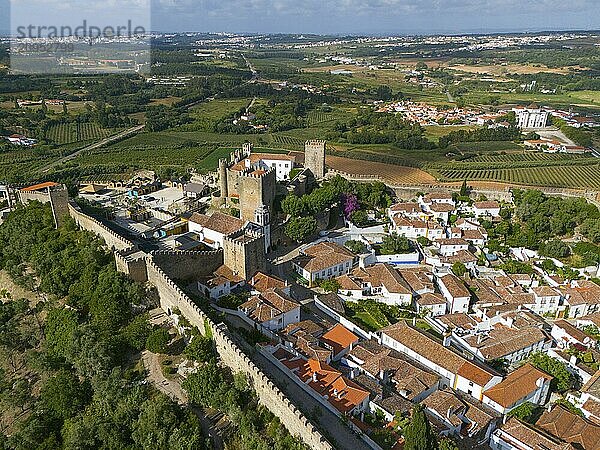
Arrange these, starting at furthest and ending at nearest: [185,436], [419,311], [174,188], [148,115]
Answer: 1. [148,115]
2. [174,188]
3. [419,311]
4. [185,436]

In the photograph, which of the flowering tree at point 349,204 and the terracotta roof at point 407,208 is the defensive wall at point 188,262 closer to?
the flowering tree at point 349,204

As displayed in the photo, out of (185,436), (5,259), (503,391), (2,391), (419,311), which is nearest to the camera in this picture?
A: (185,436)

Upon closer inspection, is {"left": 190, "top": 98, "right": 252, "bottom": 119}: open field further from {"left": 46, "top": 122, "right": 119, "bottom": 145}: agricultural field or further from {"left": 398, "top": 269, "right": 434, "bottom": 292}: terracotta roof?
{"left": 398, "top": 269, "right": 434, "bottom": 292}: terracotta roof

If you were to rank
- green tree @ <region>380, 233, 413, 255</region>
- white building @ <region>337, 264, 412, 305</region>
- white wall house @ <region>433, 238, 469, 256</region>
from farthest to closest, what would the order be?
white wall house @ <region>433, 238, 469, 256</region>
green tree @ <region>380, 233, 413, 255</region>
white building @ <region>337, 264, 412, 305</region>

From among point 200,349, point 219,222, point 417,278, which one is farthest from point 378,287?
point 200,349

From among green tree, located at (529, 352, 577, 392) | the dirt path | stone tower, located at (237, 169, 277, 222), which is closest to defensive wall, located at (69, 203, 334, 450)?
the dirt path

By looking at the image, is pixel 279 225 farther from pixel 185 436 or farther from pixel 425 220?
pixel 185 436

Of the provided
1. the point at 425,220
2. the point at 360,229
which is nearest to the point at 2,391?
the point at 360,229
